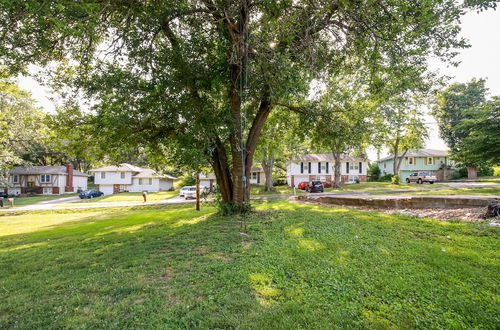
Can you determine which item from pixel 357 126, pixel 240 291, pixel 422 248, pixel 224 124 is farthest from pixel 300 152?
pixel 240 291

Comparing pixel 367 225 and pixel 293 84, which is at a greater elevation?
pixel 293 84

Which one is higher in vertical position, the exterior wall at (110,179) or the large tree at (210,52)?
the large tree at (210,52)

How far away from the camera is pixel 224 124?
31.6 ft

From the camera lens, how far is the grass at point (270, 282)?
302 cm

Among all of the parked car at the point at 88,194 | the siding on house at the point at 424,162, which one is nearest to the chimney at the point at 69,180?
the parked car at the point at 88,194

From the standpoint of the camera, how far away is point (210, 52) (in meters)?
9.62

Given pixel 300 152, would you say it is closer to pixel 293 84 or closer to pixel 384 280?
pixel 293 84

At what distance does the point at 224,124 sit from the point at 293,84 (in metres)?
3.06

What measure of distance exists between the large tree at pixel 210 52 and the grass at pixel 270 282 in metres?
4.19

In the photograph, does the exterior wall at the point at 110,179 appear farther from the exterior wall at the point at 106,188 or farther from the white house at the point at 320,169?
the white house at the point at 320,169

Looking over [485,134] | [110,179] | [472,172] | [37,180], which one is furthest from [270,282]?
[37,180]

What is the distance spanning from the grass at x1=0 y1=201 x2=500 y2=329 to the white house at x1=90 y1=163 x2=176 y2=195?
143ft

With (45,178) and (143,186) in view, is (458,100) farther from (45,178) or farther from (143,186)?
(45,178)

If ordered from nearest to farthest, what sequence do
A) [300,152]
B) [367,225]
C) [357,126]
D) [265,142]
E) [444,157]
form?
[367,225], [357,126], [265,142], [300,152], [444,157]
